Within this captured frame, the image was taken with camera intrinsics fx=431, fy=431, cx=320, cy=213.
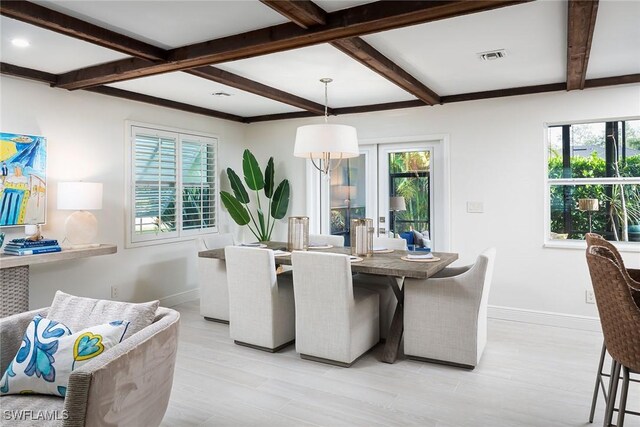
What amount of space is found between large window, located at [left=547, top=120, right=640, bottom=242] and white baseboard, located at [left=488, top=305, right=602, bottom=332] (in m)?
0.78

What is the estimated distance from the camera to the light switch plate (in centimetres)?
466

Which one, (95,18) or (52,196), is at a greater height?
(95,18)

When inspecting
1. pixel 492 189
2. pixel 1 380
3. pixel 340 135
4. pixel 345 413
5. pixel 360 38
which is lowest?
pixel 345 413

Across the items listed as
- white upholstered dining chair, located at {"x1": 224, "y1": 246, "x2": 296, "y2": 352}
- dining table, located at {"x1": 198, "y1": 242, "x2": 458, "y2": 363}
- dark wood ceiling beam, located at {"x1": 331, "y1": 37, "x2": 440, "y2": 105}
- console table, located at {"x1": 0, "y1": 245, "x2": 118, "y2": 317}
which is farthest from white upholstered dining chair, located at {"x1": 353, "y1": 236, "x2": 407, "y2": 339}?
console table, located at {"x1": 0, "y1": 245, "x2": 118, "y2": 317}

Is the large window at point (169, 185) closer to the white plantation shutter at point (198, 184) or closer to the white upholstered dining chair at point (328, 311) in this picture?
the white plantation shutter at point (198, 184)

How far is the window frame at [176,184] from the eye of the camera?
460 cm

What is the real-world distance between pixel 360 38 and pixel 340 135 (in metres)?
0.90

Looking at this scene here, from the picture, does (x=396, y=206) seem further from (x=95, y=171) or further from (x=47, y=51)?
(x=47, y=51)

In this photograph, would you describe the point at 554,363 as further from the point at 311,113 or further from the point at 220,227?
the point at 220,227

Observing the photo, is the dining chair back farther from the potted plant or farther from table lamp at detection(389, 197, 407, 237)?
the potted plant

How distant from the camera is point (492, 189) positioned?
4.59 m

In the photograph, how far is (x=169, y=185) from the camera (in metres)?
5.09

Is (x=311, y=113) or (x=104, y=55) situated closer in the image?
(x=104, y=55)

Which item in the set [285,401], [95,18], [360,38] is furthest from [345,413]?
[95,18]
